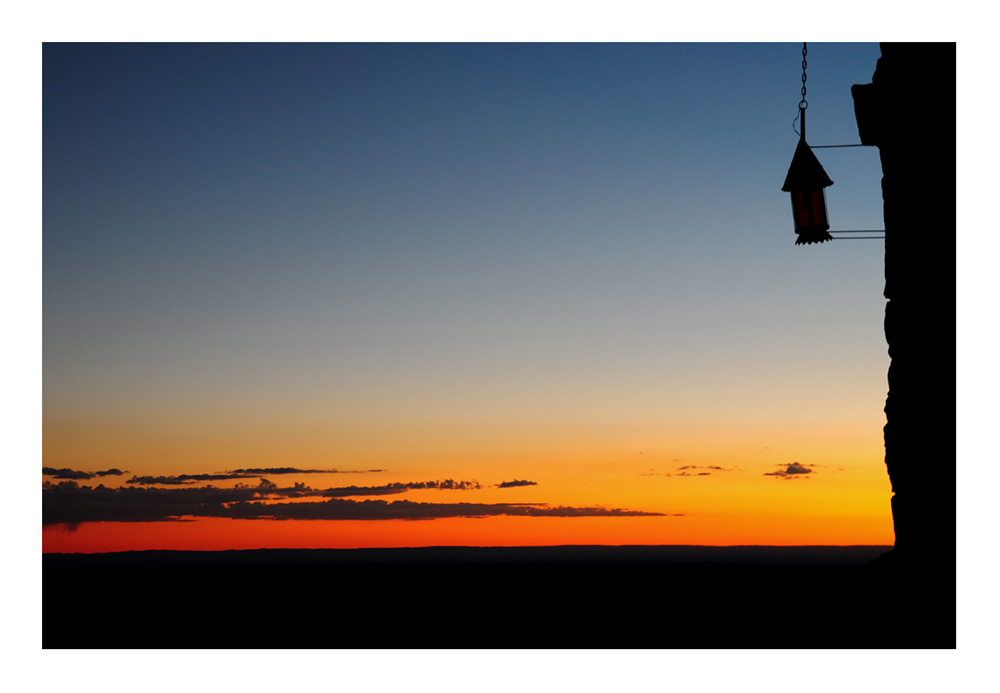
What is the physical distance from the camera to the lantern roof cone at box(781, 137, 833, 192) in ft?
22.0

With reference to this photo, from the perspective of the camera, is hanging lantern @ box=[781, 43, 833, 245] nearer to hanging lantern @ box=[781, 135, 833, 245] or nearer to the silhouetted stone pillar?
hanging lantern @ box=[781, 135, 833, 245]

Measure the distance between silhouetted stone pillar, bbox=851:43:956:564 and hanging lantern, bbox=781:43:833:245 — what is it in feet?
2.86

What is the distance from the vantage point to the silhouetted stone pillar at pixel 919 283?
21.0 ft

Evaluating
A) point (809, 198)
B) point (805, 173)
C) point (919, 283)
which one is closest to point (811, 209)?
point (809, 198)

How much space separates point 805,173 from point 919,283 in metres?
1.36

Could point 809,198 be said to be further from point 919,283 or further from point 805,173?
point 919,283

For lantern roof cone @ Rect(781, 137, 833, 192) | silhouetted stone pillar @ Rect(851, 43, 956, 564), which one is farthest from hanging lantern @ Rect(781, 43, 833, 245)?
silhouetted stone pillar @ Rect(851, 43, 956, 564)

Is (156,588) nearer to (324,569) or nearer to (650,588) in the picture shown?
(324,569)

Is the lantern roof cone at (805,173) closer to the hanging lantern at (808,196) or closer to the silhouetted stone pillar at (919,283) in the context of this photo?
the hanging lantern at (808,196)

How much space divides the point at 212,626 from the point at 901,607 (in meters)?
12.7

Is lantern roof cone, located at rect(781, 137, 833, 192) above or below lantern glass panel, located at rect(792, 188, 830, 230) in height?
above

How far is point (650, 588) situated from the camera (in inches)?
945

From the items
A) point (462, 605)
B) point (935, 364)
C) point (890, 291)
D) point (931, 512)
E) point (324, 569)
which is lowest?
point (324, 569)
